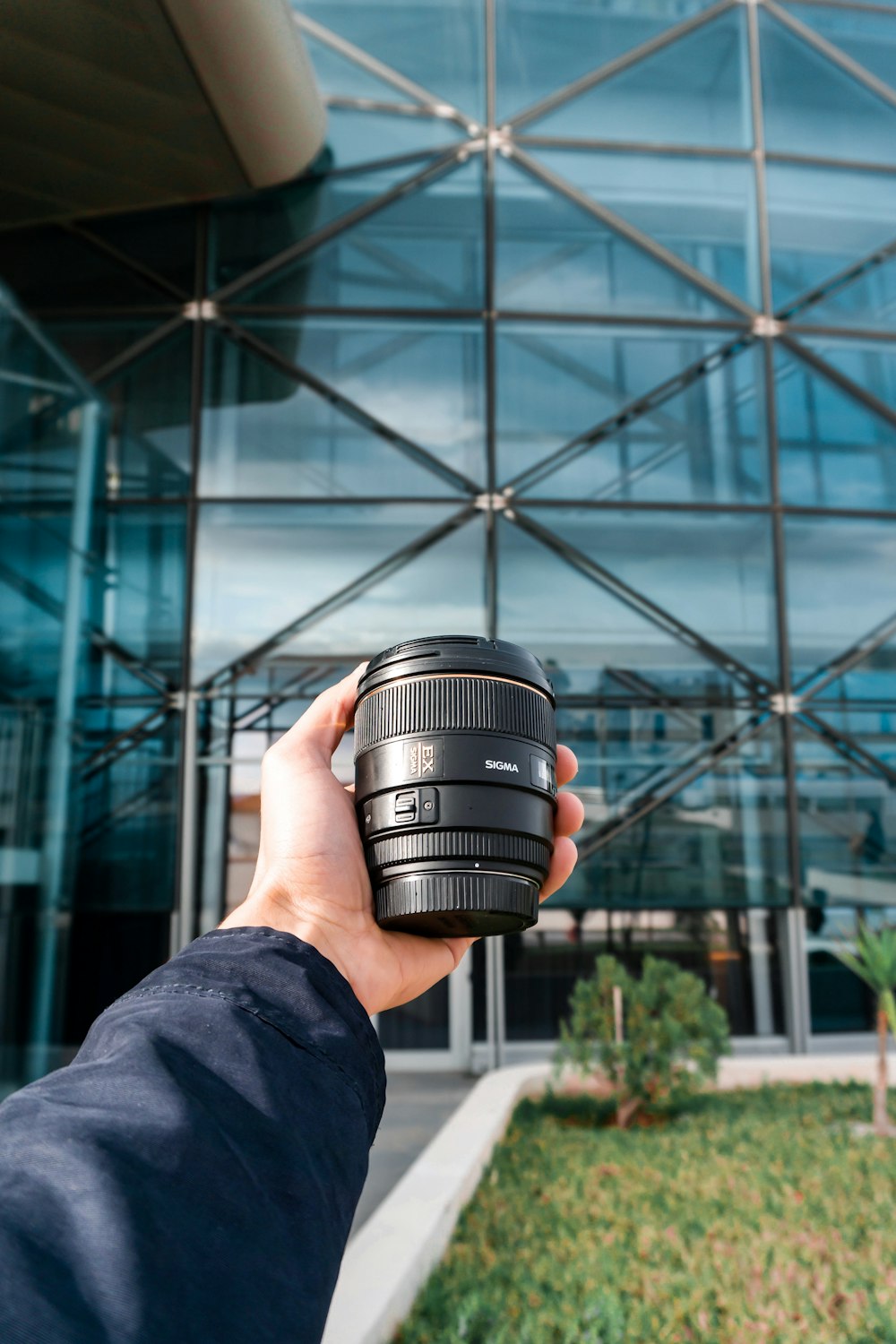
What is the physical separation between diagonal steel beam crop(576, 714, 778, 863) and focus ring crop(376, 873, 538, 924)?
235 inches

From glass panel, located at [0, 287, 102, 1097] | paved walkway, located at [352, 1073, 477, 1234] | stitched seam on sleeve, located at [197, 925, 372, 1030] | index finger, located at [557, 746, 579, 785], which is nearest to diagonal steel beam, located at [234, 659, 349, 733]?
glass panel, located at [0, 287, 102, 1097]

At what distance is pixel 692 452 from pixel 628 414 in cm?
53

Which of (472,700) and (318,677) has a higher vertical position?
(318,677)

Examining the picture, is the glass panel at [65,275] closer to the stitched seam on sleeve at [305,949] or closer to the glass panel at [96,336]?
the glass panel at [96,336]

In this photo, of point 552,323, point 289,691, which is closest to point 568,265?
point 552,323

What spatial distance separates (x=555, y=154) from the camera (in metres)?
7.91

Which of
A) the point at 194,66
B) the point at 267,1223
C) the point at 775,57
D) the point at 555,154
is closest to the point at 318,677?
the point at 194,66

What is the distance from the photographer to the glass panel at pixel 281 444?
24.6 feet

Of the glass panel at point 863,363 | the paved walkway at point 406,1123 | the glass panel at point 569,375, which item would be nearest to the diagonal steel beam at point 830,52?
the glass panel at point 863,363

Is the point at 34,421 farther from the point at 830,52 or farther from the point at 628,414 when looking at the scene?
the point at 830,52

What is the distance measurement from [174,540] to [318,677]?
136cm

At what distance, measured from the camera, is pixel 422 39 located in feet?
25.9

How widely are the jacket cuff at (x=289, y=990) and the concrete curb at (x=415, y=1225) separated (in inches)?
56.0

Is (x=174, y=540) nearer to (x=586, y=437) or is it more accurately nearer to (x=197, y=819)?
(x=197, y=819)
